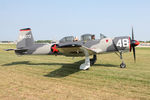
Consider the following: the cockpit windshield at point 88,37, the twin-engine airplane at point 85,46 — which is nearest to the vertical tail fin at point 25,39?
the twin-engine airplane at point 85,46

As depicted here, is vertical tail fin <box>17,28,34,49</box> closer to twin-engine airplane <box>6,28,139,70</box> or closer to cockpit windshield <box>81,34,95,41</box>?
twin-engine airplane <box>6,28,139,70</box>

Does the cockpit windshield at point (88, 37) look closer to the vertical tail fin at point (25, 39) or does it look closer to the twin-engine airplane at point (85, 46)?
the twin-engine airplane at point (85, 46)

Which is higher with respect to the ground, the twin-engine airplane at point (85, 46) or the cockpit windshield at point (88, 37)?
the cockpit windshield at point (88, 37)

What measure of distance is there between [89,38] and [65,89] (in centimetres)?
593

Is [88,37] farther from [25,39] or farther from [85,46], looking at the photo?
[25,39]

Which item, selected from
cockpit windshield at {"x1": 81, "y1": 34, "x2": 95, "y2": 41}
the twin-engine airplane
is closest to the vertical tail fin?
the twin-engine airplane

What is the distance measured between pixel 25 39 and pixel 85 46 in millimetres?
5936

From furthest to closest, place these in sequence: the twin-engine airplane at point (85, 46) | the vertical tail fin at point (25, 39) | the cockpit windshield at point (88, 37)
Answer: the vertical tail fin at point (25, 39) < the cockpit windshield at point (88, 37) < the twin-engine airplane at point (85, 46)

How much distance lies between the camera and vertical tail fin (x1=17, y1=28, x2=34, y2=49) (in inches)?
477

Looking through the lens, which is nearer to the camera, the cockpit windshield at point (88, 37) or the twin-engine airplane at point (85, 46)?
the twin-engine airplane at point (85, 46)

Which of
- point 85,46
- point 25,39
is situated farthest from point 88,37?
point 25,39

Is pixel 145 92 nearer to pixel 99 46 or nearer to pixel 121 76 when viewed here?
pixel 121 76

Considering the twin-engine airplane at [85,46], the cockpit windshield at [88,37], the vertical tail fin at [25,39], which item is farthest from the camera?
the vertical tail fin at [25,39]

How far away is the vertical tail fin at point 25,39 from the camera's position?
1211 centimetres
